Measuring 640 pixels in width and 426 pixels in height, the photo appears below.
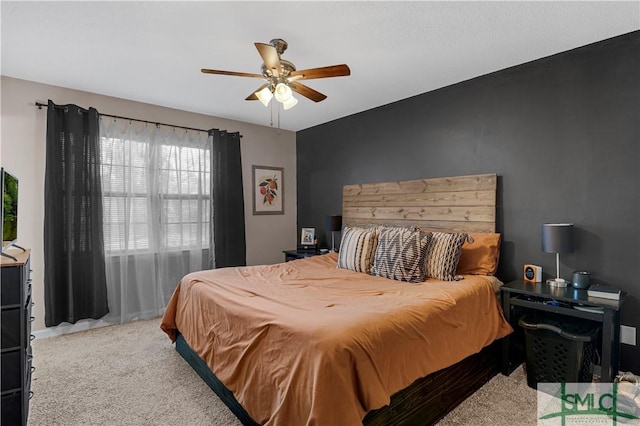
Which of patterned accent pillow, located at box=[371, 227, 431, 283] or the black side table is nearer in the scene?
the black side table

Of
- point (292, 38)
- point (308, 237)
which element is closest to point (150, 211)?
point (308, 237)

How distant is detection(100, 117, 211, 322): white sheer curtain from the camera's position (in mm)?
3607

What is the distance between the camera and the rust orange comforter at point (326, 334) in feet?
4.65

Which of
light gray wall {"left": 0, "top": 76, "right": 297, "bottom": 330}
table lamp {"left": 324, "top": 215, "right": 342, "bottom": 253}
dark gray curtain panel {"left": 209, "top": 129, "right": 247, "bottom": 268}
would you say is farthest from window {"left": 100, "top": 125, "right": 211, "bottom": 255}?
table lamp {"left": 324, "top": 215, "right": 342, "bottom": 253}

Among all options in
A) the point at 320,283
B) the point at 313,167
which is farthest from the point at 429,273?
the point at 313,167

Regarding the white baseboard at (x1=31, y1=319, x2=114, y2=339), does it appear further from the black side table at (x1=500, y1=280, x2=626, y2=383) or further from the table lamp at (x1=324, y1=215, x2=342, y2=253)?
the black side table at (x1=500, y1=280, x2=626, y2=383)

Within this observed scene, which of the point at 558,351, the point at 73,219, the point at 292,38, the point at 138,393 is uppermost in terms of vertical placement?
the point at 292,38

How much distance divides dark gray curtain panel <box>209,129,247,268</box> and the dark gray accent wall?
83.9 inches

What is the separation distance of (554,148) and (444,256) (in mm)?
1262

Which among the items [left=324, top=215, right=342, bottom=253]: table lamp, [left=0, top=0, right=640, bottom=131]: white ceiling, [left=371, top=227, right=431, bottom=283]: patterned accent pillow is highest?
[left=0, top=0, right=640, bottom=131]: white ceiling

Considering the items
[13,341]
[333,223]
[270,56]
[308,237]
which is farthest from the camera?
[308,237]

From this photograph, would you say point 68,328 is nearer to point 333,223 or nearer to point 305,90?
point 333,223

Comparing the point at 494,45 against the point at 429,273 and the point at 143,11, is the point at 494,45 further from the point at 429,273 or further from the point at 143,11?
the point at 143,11

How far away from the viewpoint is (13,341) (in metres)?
1.61
